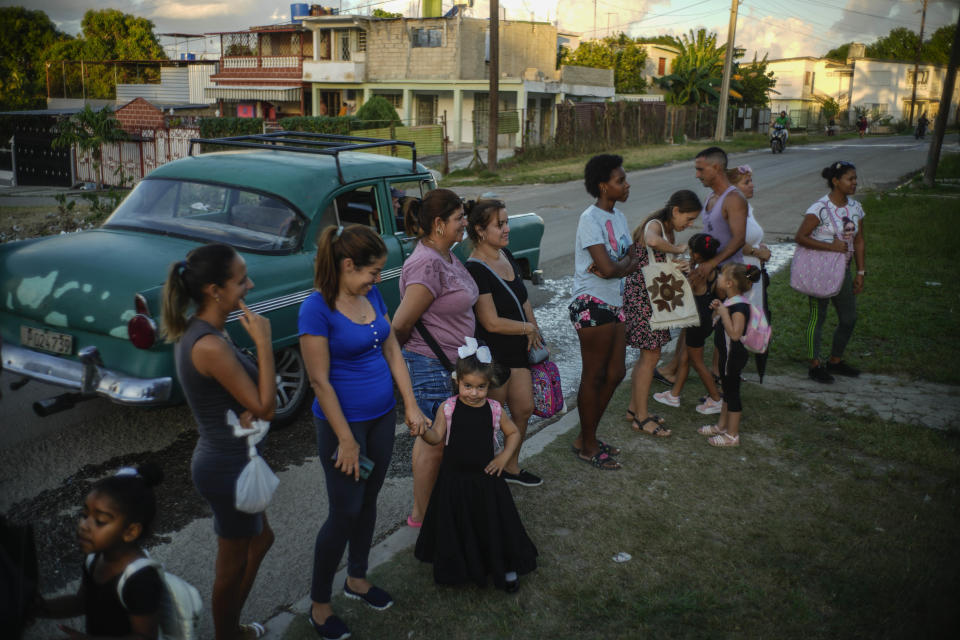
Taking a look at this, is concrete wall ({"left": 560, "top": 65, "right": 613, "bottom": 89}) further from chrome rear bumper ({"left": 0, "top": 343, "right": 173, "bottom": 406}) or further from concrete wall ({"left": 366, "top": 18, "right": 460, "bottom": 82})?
chrome rear bumper ({"left": 0, "top": 343, "right": 173, "bottom": 406})

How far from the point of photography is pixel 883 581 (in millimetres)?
3650

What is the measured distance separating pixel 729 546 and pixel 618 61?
56.9 meters

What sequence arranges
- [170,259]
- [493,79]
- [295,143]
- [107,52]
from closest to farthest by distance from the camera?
[170,259], [295,143], [493,79], [107,52]

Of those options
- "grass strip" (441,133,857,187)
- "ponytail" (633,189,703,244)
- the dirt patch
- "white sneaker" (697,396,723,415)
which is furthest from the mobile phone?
"grass strip" (441,133,857,187)

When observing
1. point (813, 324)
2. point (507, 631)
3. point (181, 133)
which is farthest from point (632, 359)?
point (181, 133)

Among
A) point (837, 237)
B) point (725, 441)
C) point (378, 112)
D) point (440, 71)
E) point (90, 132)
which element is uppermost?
point (440, 71)

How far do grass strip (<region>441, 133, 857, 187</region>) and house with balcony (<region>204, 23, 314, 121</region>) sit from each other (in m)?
18.6

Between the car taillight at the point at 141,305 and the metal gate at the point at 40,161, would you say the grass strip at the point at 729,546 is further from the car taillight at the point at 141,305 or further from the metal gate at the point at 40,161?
the metal gate at the point at 40,161

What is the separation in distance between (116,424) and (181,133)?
1960 cm

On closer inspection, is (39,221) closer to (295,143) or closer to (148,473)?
(295,143)

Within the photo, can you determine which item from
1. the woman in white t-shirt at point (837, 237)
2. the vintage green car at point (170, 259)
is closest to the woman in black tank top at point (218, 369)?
the vintage green car at point (170, 259)

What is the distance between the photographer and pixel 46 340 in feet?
15.9

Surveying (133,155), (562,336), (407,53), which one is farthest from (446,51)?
(562,336)

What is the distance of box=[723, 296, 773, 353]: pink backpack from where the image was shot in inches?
201
